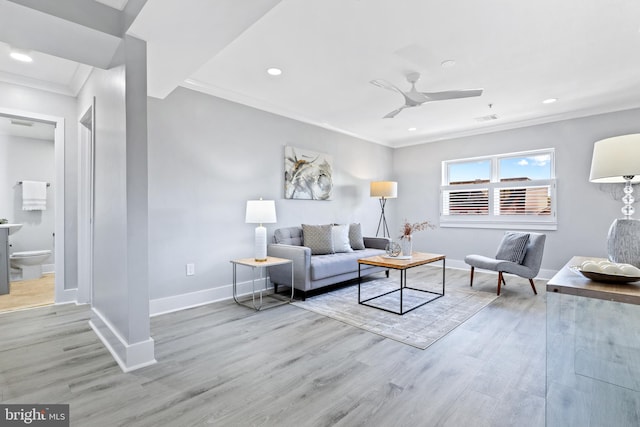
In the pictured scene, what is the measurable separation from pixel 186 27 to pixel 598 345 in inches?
148

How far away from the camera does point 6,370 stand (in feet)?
6.88

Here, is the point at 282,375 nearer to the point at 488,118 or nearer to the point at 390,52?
the point at 390,52

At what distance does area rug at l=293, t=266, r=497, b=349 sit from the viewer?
2760mm

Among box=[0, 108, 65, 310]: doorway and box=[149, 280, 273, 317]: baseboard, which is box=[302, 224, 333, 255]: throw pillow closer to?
box=[149, 280, 273, 317]: baseboard

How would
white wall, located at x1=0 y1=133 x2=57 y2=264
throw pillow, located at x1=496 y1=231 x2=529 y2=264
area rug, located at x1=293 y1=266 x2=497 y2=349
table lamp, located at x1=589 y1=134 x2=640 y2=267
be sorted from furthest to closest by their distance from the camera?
white wall, located at x1=0 y1=133 x2=57 y2=264 → throw pillow, located at x1=496 y1=231 x2=529 y2=264 → area rug, located at x1=293 y1=266 x2=497 y2=349 → table lamp, located at x1=589 y1=134 x2=640 y2=267

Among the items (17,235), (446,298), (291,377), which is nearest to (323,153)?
(446,298)

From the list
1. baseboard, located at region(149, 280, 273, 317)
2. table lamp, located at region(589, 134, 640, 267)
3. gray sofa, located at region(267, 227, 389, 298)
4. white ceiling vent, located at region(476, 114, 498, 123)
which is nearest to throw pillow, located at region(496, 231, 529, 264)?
gray sofa, located at region(267, 227, 389, 298)

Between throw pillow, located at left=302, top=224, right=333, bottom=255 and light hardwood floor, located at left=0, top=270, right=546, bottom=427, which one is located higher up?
throw pillow, located at left=302, top=224, right=333, bottom=255

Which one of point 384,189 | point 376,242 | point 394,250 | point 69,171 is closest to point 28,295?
point 69,171

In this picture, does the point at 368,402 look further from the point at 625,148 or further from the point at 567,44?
the point at 567,44

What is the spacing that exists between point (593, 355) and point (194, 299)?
3626 millimetres

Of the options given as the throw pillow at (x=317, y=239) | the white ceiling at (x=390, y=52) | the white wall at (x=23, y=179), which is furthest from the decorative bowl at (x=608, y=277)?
the white wall at (x=23, y=179)

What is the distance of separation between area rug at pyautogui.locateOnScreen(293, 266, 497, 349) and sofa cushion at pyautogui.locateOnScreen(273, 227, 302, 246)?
86cm

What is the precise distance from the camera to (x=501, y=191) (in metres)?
5.36
